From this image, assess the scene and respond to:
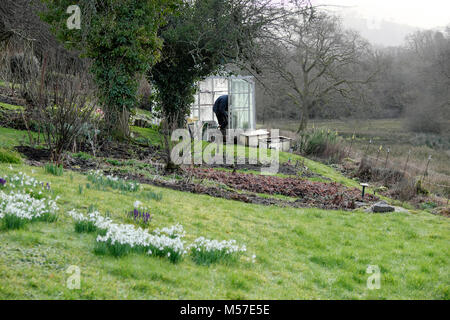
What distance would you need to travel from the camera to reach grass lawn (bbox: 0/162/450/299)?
3592 millimetres

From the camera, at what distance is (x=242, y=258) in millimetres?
4828

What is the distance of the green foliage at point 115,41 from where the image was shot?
12336 mm

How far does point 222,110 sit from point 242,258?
17982 mm

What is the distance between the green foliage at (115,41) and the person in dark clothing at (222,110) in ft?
29.6

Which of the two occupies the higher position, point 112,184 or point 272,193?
point 112,184

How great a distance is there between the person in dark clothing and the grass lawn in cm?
1424

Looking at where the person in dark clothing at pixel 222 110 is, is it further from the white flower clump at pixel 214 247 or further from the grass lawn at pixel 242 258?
the white flower clump at pixel 214 247

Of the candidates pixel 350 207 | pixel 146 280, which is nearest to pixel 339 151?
pixel 350 207

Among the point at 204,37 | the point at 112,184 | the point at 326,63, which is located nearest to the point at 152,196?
the point at 112,184

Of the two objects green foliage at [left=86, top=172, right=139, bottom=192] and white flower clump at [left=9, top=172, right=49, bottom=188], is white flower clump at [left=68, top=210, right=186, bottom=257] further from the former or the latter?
green foliage at [left=86, top=172, right=139, bottom=192]

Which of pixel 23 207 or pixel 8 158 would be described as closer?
pixel 23 207

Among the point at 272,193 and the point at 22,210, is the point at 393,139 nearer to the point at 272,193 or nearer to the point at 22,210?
the point at 272,193

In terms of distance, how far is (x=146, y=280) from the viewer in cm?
372
